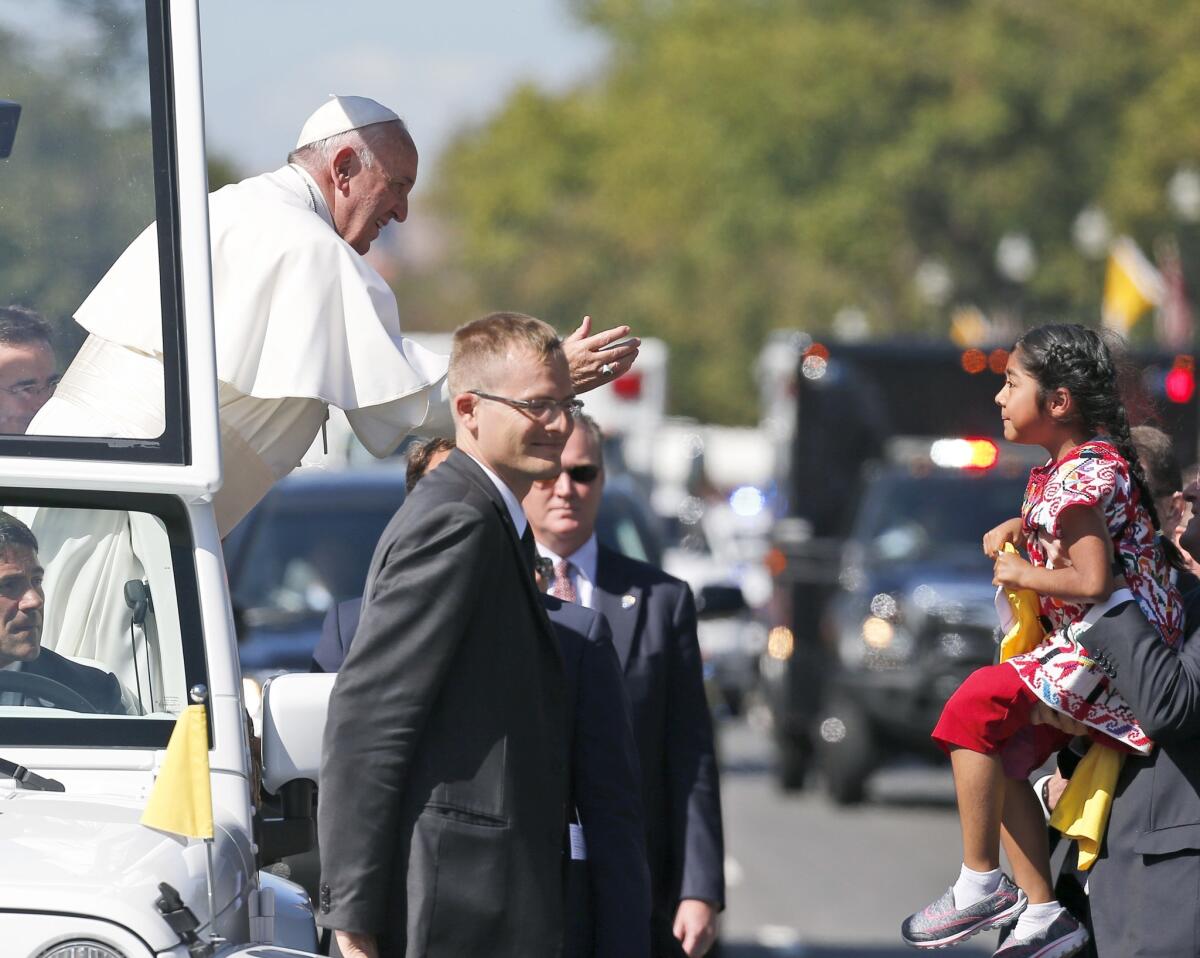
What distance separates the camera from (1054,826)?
13.9 ft

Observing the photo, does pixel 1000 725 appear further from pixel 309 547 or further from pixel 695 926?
pixel 309 547

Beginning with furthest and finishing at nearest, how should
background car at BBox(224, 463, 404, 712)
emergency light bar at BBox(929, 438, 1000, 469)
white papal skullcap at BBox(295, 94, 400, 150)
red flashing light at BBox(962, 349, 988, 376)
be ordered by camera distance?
red flashing light at BBox(962, 349, 988, 376) < emergency light bar at BBox(929, 438, 1000, 469) < background car at BBox(224, 463, 404, 712) < white papal skullcap at BBox(295, 94, 400, 150)

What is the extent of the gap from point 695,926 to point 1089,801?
1.34 metres

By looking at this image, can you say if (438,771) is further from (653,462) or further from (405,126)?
(653,462)

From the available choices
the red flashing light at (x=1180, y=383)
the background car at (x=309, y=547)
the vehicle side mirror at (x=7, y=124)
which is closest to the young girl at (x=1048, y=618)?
the vehicle side mirror at (x=7, y=124)

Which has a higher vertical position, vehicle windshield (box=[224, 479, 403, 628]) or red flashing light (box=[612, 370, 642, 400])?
red flashing light (box=[612, 370, 642, 400])

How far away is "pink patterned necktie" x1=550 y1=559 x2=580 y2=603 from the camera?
567 cm

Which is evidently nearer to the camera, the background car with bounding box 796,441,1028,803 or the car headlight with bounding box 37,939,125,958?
the car headlight with bounding box 37,939,125,958

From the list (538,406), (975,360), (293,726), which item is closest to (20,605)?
(293,726)

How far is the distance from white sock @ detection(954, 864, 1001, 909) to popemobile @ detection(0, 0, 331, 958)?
4.18ft

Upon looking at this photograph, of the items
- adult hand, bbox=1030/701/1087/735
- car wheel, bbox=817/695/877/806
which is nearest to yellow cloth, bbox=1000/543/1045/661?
adult hand, bbox=1030/701/1087/735

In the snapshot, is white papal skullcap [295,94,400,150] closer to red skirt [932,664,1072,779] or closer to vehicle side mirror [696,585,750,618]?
red skirt [932,664,1072,779]

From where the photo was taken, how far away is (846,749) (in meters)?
15.8

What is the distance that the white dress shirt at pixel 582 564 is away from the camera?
224 inches
